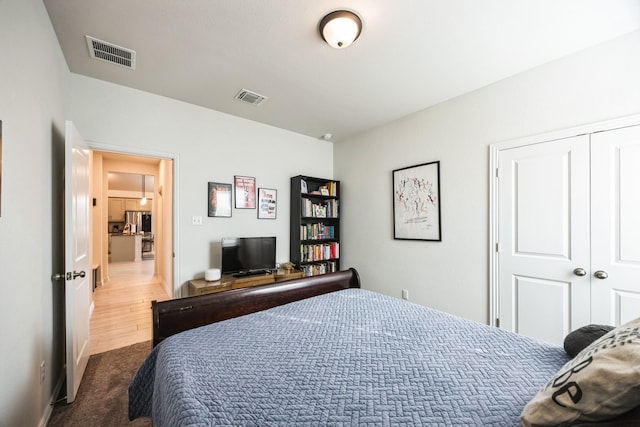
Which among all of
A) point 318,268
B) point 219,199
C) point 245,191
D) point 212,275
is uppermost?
point 245,191

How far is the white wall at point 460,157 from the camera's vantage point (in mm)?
2006

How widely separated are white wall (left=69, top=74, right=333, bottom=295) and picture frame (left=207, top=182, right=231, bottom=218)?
55 mm

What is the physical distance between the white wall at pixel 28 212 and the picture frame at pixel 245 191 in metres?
1.67

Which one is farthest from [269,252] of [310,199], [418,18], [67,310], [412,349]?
[418,18]

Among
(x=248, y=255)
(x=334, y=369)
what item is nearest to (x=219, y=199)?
(x=248, y=255)

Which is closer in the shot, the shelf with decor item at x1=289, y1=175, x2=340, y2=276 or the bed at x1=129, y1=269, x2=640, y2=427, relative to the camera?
the bed at x1=129, y1=269, x2=640, y2=427

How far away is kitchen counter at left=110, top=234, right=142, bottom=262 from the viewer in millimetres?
7922

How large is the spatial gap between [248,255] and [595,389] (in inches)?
120

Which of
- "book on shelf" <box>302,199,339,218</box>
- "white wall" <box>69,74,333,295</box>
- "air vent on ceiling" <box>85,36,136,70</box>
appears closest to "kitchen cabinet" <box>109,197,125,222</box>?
"white wall" <box>69,74,333,295</box>

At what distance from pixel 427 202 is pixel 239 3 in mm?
2564

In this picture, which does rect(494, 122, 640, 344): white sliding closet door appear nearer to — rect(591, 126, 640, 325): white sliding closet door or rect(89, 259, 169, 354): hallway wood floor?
rect(591, 126, 640, 325): white sliding closet door

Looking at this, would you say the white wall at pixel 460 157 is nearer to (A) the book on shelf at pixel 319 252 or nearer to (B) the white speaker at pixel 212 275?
(A) the book on shelf at pixel 319 252

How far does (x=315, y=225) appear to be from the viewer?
156 inches

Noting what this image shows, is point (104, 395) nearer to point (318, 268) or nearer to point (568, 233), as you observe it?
point (318, 268)
